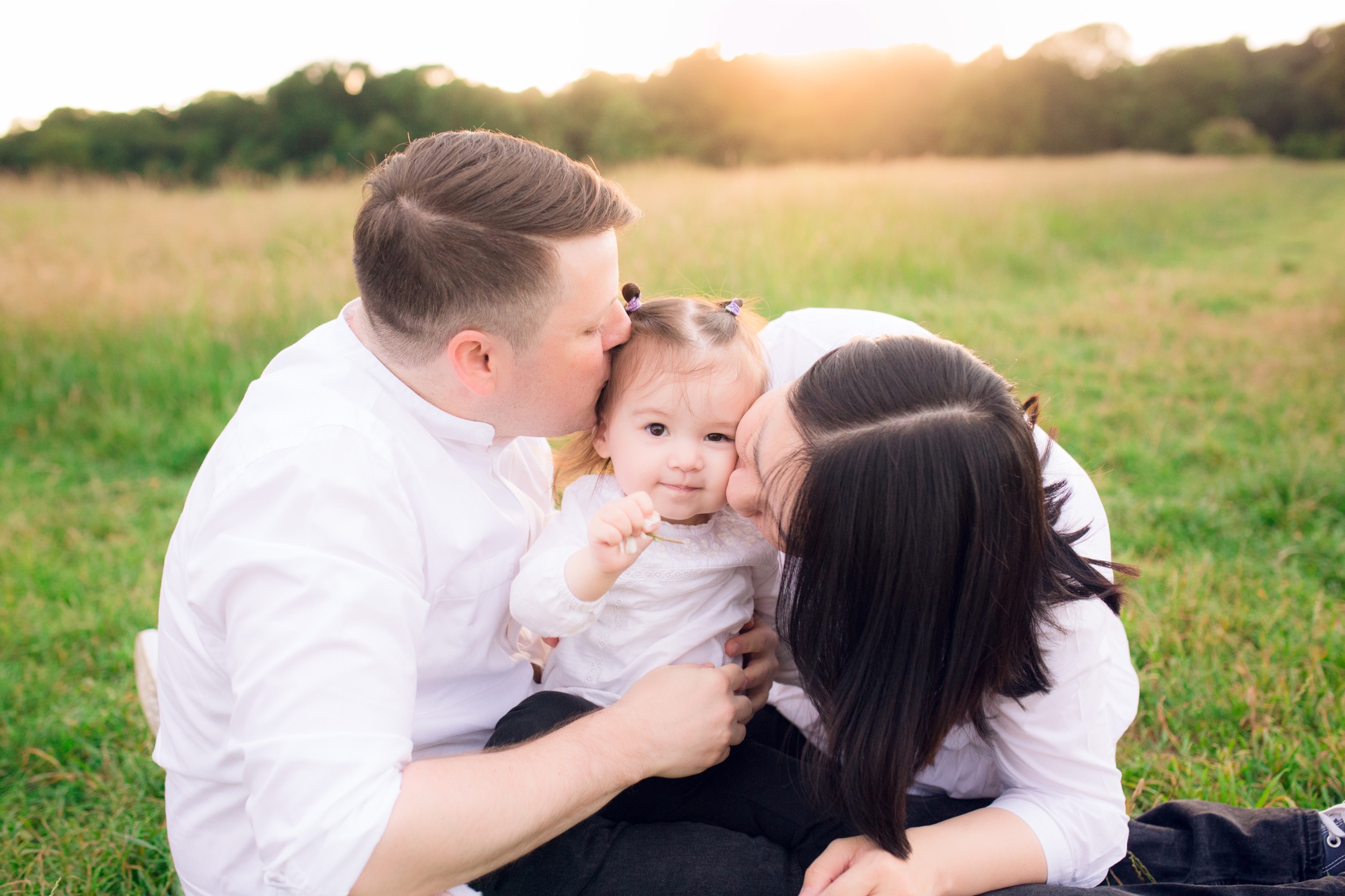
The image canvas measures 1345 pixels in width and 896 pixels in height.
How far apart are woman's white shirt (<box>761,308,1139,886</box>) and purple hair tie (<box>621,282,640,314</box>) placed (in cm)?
69

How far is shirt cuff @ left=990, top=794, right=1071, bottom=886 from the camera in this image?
5.36 ft

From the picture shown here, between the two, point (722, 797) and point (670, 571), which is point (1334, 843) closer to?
point (722, 797)

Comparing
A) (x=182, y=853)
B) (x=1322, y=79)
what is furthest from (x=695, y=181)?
(x=1322, y=79)

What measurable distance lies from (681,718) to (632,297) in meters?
1.05

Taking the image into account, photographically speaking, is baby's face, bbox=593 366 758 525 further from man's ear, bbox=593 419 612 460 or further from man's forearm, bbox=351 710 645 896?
man's forearm, bbox=351 710 645 896

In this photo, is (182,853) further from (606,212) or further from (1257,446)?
(1257,446)

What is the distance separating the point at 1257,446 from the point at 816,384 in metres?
4.19

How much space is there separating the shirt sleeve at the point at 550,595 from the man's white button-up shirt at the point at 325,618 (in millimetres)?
96

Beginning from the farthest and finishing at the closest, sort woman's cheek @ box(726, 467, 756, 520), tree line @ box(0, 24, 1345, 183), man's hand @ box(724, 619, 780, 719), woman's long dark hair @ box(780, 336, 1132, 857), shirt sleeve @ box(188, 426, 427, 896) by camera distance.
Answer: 1. tree line @ box(0, 24, 1345, 183)
2. man's hand @ box(724, 619, 780, 719)
3. woman's cheek @ box(726, 467, 756, 520)
4. woman's long dark hair @ box(780, 336, 1132, 857)
5. shirt sleeve @ box(188, 426, 427, 896)

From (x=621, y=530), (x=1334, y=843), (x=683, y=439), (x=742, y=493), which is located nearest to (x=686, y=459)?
(x=683, y=439)

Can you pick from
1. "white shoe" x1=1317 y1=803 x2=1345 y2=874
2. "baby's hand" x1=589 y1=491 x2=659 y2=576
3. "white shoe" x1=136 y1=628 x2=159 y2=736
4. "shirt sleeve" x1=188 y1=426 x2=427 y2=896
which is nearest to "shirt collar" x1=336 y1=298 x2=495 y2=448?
"shirt sleeve" x1=188 y1=426 x2=427 y2=896

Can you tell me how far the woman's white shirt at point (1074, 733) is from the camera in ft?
5.30

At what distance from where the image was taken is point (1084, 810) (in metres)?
1.65

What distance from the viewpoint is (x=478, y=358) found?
6.11ft
